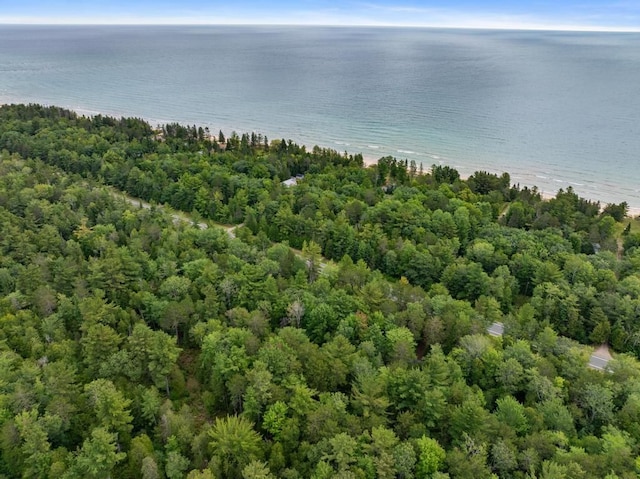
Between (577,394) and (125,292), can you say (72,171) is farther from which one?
(577,394)

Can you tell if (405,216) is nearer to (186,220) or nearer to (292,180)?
(292,180)

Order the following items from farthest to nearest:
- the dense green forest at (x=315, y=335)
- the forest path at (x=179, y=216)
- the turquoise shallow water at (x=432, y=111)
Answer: the turquoise shallow water at (x=432, y=111), the forest path at (x=179, y=216), the dense green forest at (x=315, y=335)

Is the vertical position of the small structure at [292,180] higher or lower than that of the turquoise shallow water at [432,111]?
lower

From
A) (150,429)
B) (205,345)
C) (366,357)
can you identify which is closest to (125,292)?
(205,345)

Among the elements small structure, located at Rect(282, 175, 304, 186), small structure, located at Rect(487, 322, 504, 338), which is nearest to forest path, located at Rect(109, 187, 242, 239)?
small structure, located at Rect(282, 175, 304, 186)

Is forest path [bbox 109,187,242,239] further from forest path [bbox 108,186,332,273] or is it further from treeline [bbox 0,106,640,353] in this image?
treeline [bbox 0,106,640,353]

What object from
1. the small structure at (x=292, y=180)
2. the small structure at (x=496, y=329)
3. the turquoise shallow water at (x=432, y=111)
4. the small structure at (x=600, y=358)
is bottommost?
the small structure at (x=600, y=358)

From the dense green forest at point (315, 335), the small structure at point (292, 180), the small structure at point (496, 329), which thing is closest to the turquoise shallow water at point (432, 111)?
the small structure at point (292, 180)

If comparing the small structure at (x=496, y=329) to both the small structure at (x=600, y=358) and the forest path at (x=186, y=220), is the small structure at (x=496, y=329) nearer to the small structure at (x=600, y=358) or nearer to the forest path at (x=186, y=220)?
the small structure at (x=600, y=358)
